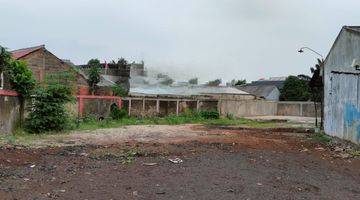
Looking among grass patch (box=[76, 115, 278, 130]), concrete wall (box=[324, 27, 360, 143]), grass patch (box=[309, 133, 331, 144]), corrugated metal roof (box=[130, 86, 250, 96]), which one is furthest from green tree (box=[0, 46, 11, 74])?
corrugated metal roof (box=[130, 86, 250, 96])

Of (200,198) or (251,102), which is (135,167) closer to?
(200,198)

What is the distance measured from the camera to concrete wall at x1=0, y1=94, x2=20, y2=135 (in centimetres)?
1741

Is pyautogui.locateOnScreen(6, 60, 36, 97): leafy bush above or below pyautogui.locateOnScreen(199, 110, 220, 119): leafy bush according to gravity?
above

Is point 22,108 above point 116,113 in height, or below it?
above

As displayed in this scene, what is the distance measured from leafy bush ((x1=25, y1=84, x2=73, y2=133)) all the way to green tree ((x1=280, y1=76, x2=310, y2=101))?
138 feet

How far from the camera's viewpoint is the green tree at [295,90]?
58.2 meters

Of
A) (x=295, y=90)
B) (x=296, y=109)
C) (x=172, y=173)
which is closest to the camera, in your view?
(x=172, y=173)

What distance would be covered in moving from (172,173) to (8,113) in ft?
33.4

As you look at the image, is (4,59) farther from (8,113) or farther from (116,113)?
(116,113)

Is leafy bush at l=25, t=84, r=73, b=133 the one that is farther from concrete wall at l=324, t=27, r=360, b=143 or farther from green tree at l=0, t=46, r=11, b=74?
concrete wall at l=324, t=27, r=360, b=143

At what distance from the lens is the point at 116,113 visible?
97.7ft

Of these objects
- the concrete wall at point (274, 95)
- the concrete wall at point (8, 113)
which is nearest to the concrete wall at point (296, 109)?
the concrete wall at point (274, 95)

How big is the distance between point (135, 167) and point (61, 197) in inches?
114

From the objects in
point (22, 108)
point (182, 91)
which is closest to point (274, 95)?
point (182, 91)
